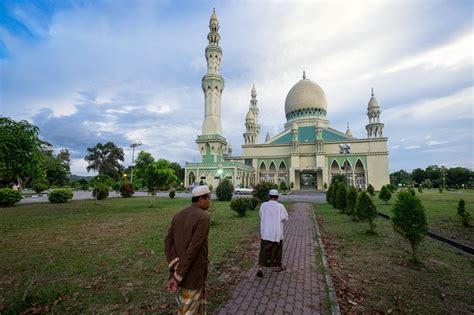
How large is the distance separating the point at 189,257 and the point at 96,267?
4116 mm

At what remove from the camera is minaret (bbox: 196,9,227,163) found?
44.2 m

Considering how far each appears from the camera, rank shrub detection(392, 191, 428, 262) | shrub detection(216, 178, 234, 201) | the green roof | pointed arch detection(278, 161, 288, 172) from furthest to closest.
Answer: pointed arch detection(278, 161, 288, 172) < the green roof < shrub detection(216, 178, 234, 201) < shrub detection(392, 191, 428, 262)

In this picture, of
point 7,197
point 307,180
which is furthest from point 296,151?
point 7,197

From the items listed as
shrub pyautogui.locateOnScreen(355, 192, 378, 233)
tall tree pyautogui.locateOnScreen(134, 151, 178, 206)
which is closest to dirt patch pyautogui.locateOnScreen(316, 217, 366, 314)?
shrub pyautogui.locateOnScreen(355, 192, 378, 233)

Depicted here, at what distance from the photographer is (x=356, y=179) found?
43719 mm

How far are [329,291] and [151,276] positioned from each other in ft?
11.4

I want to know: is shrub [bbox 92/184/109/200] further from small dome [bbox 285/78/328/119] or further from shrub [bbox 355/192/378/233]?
small dome [bbox 285/78/328/119]

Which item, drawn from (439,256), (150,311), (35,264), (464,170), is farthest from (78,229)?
(464,170)

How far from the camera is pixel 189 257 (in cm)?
251

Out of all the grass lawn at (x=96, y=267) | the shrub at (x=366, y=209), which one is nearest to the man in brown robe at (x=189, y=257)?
the grass lawn at (x=96, y=267)

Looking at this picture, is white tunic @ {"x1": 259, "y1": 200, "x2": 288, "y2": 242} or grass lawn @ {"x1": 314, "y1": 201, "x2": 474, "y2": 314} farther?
white tunic @ {"x1": 259, "y1": 200, "x2": 288, "y2": 242}

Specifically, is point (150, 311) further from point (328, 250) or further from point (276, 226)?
point (328, 250)

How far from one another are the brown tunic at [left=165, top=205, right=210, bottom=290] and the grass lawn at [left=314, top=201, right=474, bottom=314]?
2.69 m

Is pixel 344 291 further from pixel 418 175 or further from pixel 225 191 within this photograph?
pixel 418 175
